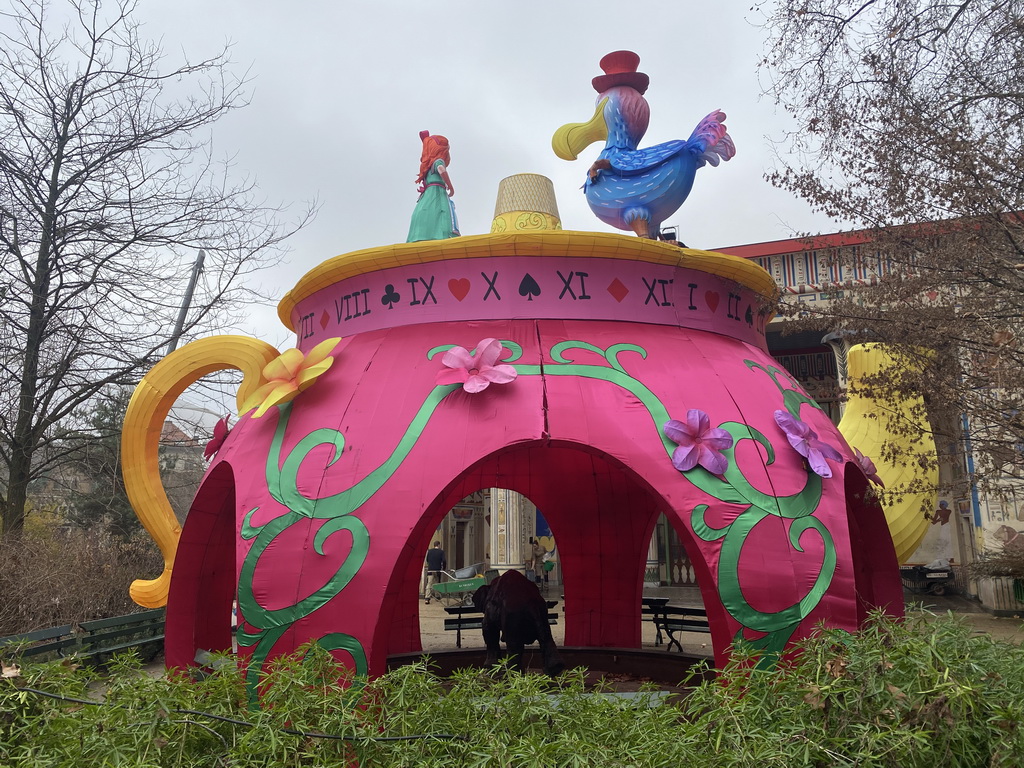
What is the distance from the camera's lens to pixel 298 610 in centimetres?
443

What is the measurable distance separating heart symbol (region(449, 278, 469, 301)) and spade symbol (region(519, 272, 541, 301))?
1.18 ft

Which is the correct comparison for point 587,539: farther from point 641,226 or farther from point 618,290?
point 618,290

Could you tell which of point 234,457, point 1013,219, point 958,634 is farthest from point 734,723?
point 1013,219

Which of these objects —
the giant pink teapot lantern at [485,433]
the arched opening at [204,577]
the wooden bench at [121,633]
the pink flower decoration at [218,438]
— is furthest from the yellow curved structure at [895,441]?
the wooden bench at [121,633]

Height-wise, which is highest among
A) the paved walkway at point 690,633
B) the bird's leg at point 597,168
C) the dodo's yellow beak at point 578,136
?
the dodo's yellow beak at point 578,136

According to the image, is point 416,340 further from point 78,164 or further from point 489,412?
point 78,164

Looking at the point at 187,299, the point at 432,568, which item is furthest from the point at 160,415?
the point at 432,568

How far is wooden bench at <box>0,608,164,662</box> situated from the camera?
8.55 metres

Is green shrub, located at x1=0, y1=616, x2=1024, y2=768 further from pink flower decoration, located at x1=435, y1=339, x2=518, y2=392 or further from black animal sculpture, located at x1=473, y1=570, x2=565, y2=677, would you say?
black animal sculpture, located at x1=473, y1=570, x2=565, y2=677

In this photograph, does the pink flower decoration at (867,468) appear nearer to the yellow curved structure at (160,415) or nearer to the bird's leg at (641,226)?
the bird's leg at (641,226)

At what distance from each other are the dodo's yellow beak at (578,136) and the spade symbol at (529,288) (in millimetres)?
2383

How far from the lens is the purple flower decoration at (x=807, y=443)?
16.2ft

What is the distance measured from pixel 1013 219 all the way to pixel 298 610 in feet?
20.5

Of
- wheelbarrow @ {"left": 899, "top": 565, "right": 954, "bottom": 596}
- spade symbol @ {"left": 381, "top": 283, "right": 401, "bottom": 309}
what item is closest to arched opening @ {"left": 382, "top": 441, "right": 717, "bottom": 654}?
spade symbol @ {"left": 381, "top": 283, "right": 401, "bottom": 309}
